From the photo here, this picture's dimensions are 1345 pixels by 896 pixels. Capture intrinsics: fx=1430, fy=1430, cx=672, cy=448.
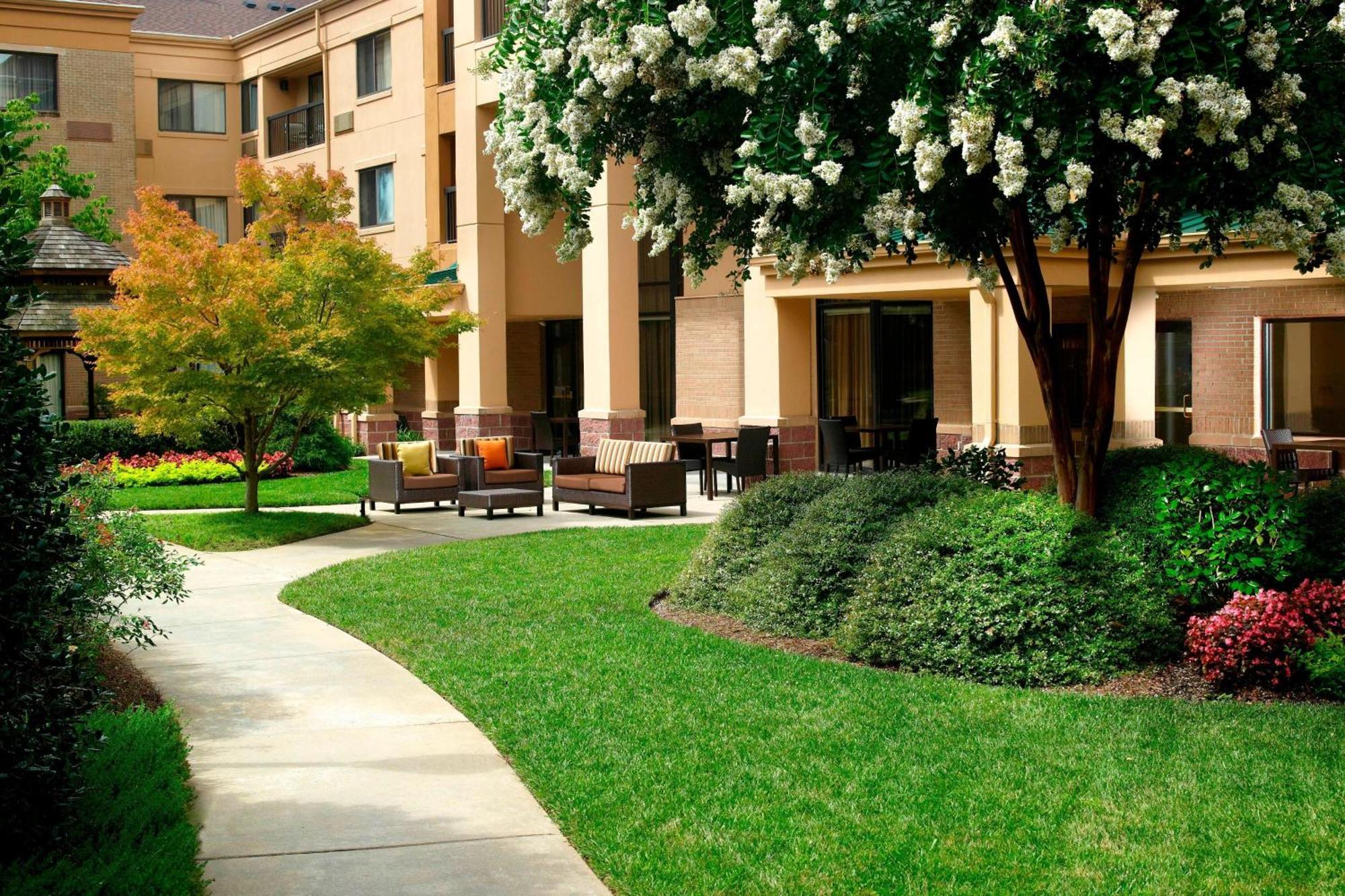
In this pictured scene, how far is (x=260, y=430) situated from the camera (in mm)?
19906

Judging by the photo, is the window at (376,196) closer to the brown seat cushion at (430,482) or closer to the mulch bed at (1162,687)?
the brown seat cushion at (430,482)

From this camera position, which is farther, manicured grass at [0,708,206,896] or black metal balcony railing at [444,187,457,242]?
black metal balcony railing at [444,187,457,242]

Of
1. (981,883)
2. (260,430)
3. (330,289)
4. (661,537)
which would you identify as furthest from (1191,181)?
(260,430)

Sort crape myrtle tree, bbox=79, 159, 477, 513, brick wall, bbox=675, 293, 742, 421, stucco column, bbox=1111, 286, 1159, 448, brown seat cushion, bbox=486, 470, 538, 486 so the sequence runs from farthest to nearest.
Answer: brick wall, bbox=675, 293, 742, 421, brown seat cushion, bbox=486, 470, 538, 486, stucco column, bbox=1111, 286, 1159, 448, crape myrtle tree, bbox=79, 159, 477, 513

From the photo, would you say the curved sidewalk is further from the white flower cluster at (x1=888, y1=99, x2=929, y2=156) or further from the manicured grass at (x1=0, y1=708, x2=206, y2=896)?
the white flower cluster at (x1=888, y1=99, x2=929, y2=156)

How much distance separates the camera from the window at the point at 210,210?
42750mm

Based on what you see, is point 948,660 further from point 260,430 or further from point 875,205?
point 260,430

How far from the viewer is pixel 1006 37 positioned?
8.02 metres

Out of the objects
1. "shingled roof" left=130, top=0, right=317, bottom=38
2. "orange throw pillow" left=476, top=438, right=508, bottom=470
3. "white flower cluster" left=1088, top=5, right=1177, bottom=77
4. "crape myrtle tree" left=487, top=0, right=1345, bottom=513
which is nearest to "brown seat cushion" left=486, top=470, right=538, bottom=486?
"orange throw pillow" left=476, top=438, right=508, bottom=470

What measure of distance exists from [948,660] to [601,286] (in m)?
17.1

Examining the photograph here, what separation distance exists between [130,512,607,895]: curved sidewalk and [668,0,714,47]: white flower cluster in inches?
182

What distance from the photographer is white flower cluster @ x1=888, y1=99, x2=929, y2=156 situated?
8.36m

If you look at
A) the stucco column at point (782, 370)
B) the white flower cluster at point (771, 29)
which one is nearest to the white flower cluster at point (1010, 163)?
the white flower cluster at point (771, 29)

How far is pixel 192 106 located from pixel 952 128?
127 ft
